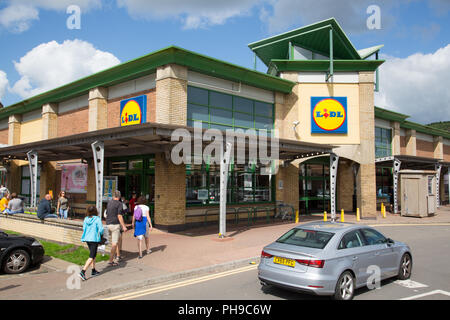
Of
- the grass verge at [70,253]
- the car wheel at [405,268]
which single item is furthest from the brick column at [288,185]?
the car wheel at [405,268]

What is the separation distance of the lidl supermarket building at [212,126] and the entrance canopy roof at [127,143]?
0.06 metres

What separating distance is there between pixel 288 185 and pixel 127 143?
10409mm

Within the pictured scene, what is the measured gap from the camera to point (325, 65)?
21.0 meters

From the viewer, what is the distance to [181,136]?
11523 mm

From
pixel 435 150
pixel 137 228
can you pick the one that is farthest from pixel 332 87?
pixel 435 150

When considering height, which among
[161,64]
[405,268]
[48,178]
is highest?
[161,64]

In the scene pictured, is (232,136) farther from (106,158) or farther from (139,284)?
(106,158)

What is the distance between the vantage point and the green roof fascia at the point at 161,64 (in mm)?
15156

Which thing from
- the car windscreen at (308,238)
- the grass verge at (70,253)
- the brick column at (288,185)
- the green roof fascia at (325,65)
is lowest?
the grass verge at (70,253)

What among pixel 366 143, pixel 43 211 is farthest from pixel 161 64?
pixel 366 143

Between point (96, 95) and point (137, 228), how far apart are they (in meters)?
10.6

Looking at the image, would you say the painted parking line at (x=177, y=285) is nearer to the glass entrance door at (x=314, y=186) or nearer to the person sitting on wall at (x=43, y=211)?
the person sitting on wall at (x=43, y=211)

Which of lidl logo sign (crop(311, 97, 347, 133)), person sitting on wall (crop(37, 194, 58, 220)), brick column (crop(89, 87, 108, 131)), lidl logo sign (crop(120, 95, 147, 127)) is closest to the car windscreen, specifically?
person sitting on wall (crop(37, 194, 58, 220))

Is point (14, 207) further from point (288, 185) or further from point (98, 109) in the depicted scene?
point (288, 185)
